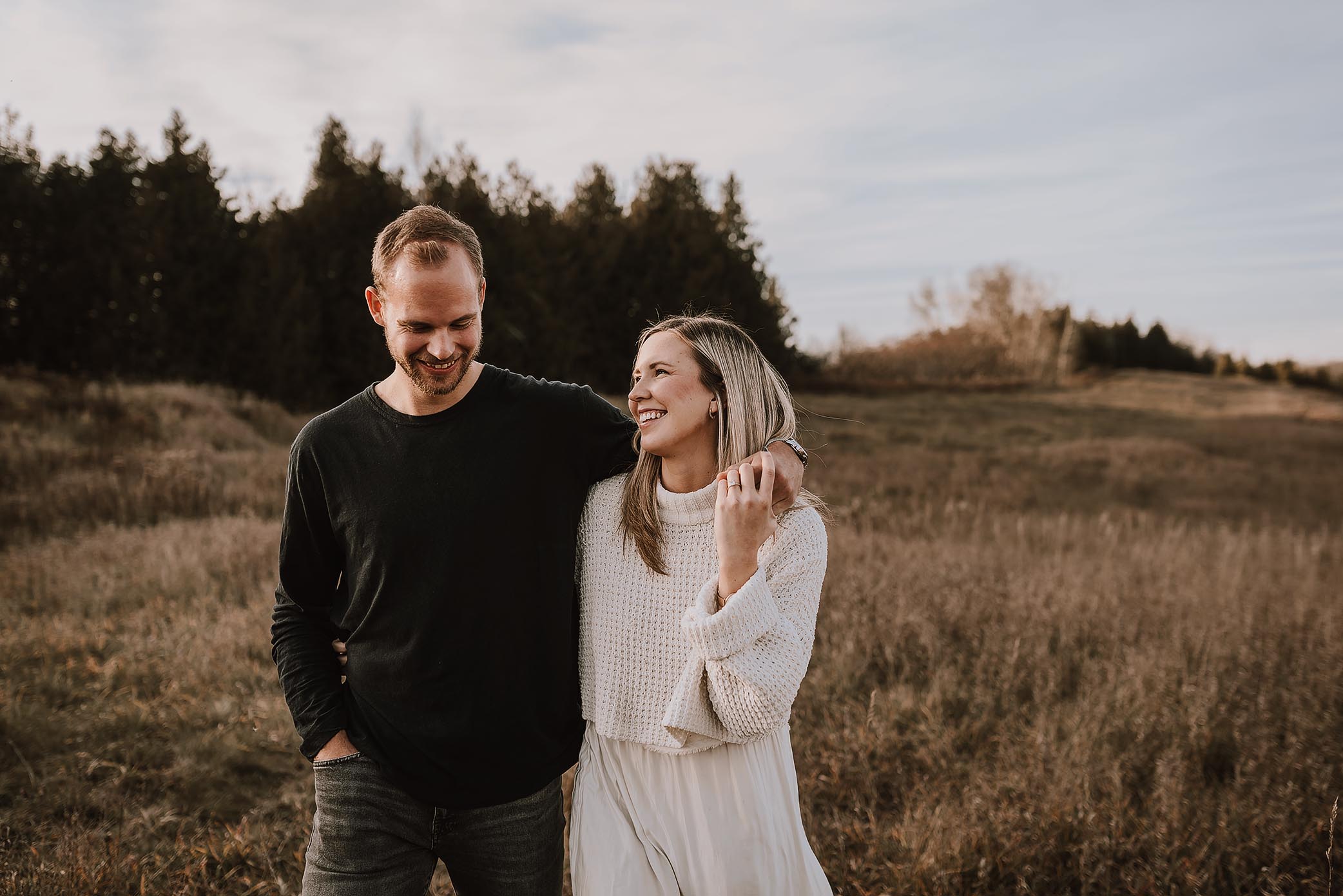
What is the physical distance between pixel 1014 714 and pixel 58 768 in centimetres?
492

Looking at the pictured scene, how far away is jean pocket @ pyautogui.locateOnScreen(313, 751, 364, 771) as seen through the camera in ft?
6.75

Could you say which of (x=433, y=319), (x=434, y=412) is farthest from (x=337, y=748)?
(x=433, y=319)

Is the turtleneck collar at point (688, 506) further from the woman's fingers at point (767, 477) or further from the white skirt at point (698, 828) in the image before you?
the white skirt at point (698, 828)

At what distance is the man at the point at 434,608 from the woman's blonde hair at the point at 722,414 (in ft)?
0.41

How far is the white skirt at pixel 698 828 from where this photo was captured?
200 cm

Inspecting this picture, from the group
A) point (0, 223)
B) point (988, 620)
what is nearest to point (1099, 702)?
point (988, 620)

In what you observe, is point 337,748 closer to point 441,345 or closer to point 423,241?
point 441,345

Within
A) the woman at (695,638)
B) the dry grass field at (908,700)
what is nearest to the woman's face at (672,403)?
the woman at (695,638)

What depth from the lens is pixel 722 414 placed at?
225 centimetres

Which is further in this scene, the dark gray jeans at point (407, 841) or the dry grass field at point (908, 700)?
the dry grass field at point (908, 700)

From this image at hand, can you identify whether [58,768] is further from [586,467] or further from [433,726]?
[586,467]

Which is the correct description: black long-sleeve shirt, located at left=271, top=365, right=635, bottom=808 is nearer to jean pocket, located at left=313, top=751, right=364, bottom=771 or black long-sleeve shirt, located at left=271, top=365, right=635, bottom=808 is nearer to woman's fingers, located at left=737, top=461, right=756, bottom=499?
jean pocket, located at left=313, top=751, right=364, bottom=771

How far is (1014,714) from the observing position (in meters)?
4.42

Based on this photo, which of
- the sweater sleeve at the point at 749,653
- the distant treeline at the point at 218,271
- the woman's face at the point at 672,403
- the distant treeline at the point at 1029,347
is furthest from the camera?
the distant treeline at the point at 1029,347
